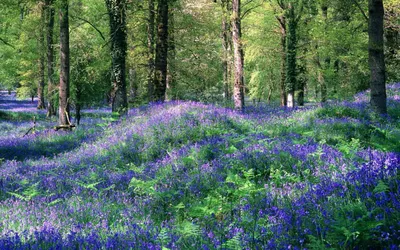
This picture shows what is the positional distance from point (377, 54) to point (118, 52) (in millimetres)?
8744

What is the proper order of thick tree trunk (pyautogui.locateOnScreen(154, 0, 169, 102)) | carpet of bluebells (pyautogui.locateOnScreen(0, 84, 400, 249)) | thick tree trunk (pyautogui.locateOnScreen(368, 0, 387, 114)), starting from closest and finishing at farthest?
1. carpet of bluebells (pyautogui.locateOnScreen(0, 84, 400, 249))
2. thick tree trunk (pyautogui.locateOnScreen(368, 0, 387, 114))
3. thick tree trunk (pyautogui.locateOnScreen(154, 0, 169, 102))

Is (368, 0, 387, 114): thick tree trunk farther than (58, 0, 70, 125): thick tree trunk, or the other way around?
(58, 0, 70, 125): thick tree trunk

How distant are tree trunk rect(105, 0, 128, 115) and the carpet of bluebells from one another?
12.1ft

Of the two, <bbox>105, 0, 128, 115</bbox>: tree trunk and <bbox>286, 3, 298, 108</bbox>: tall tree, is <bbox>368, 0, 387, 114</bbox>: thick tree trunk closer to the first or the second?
<bbox>105, 0, 128, 115</bbox>: tree trunk

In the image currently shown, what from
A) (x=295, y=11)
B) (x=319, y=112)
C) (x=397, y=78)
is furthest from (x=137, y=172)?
(x=397, y=78)

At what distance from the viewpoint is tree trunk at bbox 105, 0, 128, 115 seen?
1315cm

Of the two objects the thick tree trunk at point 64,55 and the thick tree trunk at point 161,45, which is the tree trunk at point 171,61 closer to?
the thick tree trunk at point 161,45

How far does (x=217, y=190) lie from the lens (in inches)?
188

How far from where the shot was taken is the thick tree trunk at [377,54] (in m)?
9.26

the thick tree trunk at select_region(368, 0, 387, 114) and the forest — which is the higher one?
the thick tree trunk at select_region(368, 0, 387, 114)

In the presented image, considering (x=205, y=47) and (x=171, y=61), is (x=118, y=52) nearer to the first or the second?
(x=171, y=61)

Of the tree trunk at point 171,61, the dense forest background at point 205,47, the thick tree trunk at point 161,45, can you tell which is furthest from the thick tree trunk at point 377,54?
the tree trunk at point 171,61

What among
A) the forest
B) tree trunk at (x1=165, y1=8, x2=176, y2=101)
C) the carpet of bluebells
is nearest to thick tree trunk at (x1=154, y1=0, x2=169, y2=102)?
the forest

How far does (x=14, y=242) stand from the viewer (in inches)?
122
